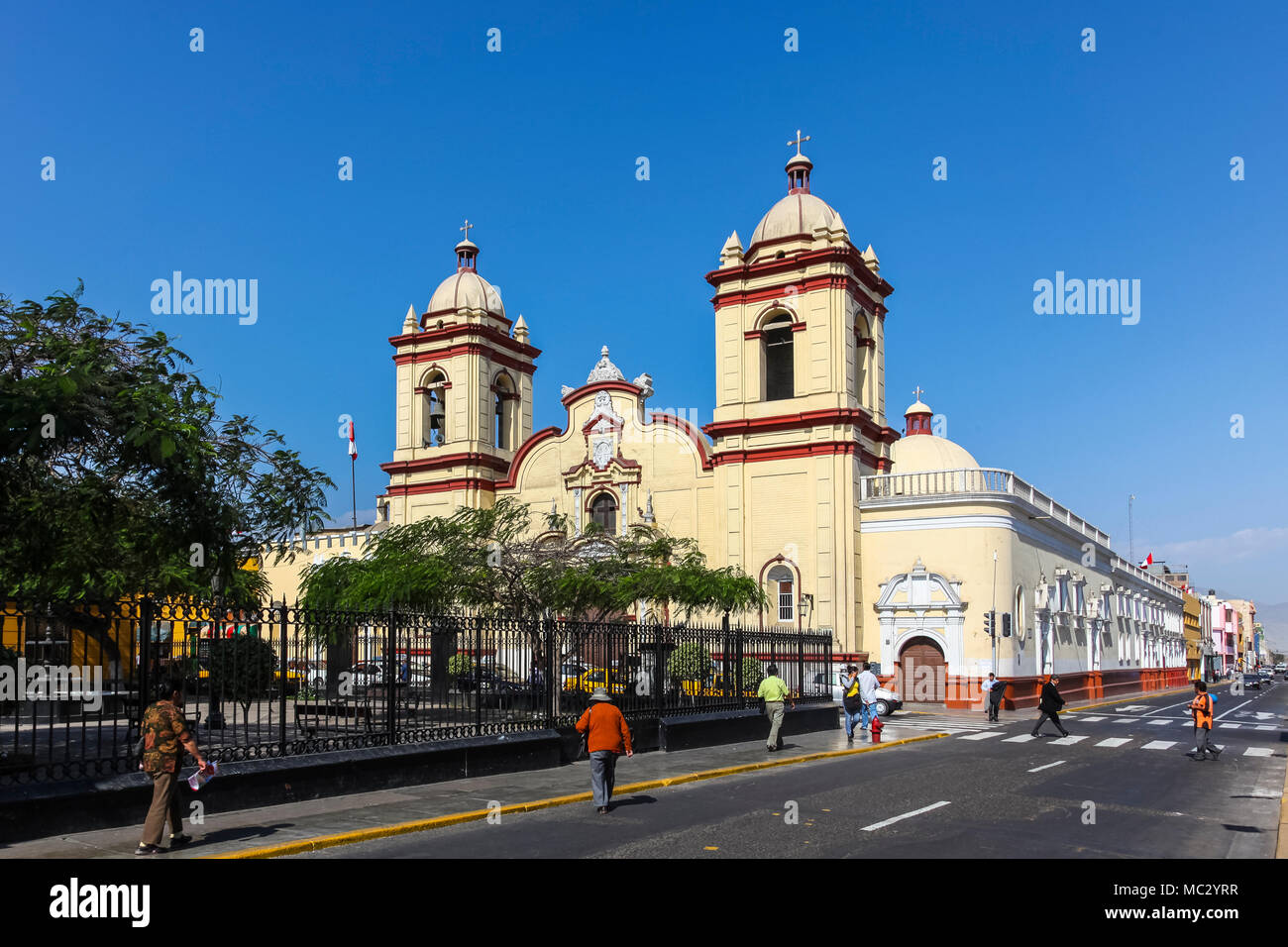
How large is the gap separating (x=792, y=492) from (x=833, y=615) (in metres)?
4.60

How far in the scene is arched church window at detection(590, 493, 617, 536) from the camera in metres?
43.6

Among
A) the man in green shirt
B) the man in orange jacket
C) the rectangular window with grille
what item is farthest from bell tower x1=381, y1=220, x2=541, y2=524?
the man in orange jacket

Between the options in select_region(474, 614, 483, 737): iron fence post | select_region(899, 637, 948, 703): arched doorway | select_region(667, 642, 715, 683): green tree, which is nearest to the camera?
select_region(474, 614, 483, 737): iron fence post

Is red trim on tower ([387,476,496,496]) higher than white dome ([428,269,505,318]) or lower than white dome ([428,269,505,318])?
lower

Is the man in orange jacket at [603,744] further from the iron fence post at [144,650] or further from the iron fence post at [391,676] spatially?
the iron fence post at [144,650]

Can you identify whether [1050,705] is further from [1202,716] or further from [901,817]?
[901,817]

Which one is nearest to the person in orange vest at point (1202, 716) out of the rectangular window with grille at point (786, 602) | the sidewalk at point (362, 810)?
the sidewalk at point (362, 810)

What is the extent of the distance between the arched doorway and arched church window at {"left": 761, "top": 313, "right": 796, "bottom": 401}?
1019 centimetres

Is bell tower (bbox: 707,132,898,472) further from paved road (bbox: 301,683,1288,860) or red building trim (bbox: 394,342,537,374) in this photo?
paved road (bbox: 301,683,1288,860)

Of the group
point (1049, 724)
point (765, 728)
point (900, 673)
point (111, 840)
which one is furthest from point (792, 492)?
point (111, 840)

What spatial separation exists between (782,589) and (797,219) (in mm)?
13713

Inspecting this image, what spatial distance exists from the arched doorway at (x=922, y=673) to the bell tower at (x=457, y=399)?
727 inches
